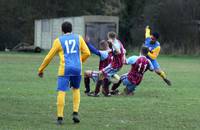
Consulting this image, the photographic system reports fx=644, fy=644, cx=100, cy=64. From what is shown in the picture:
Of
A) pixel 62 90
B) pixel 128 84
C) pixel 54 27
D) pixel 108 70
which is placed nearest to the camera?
pixel 62 90

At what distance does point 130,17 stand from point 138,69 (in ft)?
196

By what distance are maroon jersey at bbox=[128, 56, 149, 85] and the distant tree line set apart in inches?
1736

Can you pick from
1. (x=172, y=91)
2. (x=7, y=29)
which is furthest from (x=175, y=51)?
(x=172, y=91)

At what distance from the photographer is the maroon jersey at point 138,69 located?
1798cm

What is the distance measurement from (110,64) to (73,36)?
5952mm

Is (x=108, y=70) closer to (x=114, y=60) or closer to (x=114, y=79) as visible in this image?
(x=114, y=60)

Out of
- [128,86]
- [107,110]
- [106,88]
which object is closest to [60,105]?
[107,110]

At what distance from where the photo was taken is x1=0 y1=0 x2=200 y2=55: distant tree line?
64000 mm

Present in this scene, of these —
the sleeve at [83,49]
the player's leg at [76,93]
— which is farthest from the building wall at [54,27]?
the player's leg at [76,93]

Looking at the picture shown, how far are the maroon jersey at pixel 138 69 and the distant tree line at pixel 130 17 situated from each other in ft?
145

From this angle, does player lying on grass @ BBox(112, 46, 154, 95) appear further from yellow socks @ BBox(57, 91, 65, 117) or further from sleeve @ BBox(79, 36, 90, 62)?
yellow socks @ BBox(57, 91, 65, 117)

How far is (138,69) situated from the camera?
18094 mm

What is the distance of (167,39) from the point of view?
6575 cm

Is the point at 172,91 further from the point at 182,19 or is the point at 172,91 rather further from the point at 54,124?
the point at 182,19
